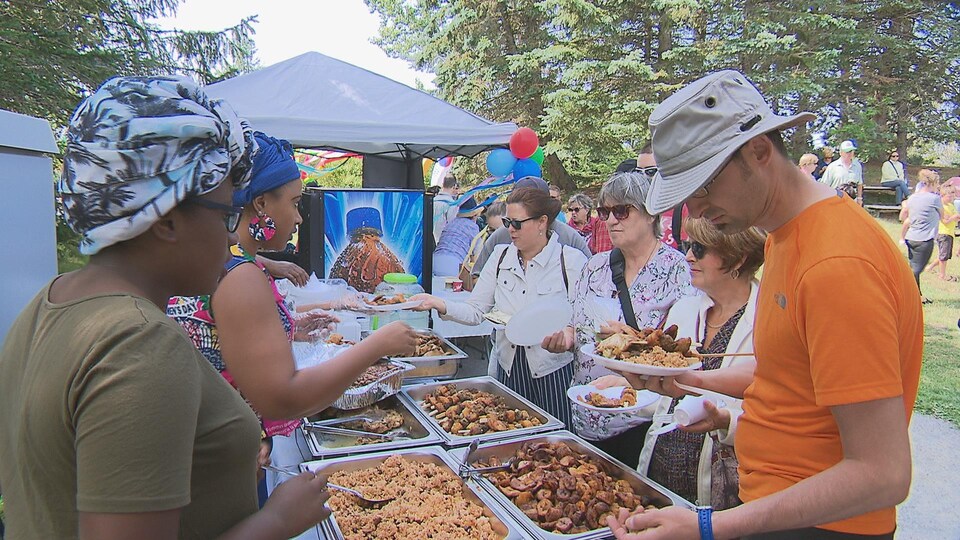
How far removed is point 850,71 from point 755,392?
61.0 feet

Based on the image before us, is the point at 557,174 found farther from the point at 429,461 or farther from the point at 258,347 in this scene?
the point at 258,347

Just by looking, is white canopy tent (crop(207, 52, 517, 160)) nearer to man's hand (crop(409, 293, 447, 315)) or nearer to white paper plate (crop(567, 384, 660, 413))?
man's hand (crop(409, 293, 447, 315))

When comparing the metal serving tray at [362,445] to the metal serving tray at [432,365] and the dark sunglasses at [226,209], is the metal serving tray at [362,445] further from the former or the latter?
the dark sunglasses at [226,209]

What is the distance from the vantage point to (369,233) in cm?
481

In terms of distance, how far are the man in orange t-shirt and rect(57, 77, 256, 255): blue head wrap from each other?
0.87 m

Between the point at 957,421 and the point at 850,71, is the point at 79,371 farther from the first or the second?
the point at 850,71

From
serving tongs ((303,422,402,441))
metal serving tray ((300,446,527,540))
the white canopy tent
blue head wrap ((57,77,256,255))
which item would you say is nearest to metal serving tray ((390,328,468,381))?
serving tongs ((303,422,402,441))

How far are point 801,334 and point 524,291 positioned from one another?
6.83ft

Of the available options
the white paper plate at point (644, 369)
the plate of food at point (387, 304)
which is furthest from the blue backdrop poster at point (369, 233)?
the white paper plate at point (644, 369)

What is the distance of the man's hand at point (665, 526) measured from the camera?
45.2 inches

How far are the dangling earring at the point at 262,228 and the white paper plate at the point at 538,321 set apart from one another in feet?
4.66

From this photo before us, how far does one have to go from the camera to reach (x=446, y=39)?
54.4ft

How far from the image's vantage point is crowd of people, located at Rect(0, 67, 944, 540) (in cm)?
67

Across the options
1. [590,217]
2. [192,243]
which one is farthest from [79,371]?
[590,217]
